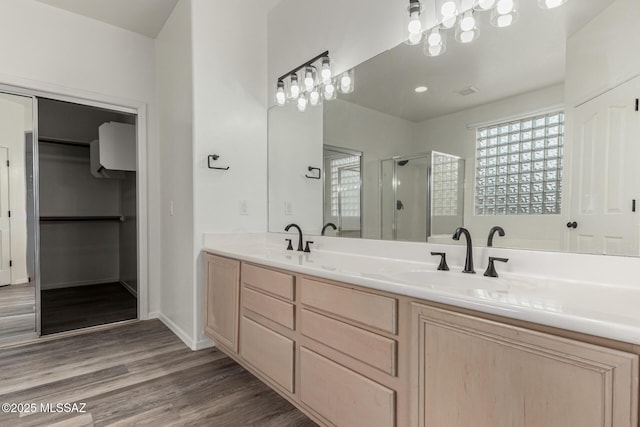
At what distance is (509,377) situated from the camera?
875mm

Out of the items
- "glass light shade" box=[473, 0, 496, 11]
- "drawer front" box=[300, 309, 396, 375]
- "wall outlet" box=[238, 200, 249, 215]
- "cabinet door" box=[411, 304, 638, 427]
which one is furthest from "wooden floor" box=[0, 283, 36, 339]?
"glass light shade" box=[473, 0, 496, 11]

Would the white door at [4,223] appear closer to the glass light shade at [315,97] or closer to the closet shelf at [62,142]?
the closet shelf at [62,142]

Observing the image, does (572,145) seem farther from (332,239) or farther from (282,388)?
(282,388)

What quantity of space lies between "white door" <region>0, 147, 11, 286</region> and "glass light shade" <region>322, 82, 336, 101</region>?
2.63 m

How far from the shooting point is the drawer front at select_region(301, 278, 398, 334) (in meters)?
1.20

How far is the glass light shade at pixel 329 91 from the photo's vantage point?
2.31 m

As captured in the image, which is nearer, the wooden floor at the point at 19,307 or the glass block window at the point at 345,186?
the glass block window at the point at 345,186

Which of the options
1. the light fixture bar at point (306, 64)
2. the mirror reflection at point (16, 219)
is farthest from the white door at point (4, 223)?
the light fixture bar at point (306, 64)

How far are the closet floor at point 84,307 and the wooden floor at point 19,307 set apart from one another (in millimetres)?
164

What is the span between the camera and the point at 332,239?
2.31 metres

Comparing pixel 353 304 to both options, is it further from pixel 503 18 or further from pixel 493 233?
pixel 503 18

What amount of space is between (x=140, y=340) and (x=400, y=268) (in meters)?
2.33

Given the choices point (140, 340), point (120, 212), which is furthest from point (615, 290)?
point (120, 212)

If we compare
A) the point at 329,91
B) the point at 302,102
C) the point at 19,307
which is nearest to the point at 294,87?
the point at 302,102
